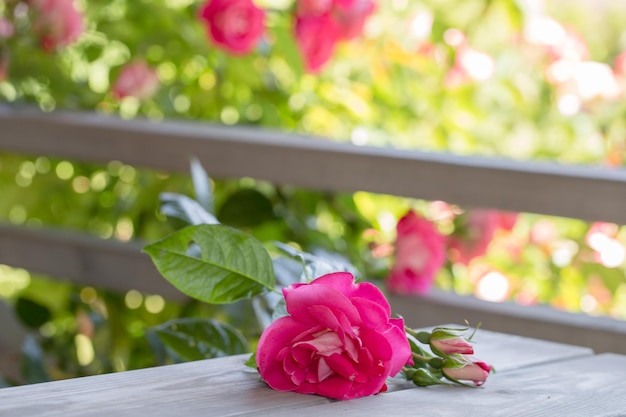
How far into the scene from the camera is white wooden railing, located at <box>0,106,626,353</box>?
4.77 feet

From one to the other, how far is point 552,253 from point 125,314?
89 centimetres

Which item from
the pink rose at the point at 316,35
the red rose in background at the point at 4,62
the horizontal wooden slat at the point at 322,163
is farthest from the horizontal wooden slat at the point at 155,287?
the pink rose at the point at 316,35

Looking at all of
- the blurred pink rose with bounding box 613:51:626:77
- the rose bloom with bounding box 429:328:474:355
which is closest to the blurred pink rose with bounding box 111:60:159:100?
the blurred pink rose with bounding box 613:51:626:77

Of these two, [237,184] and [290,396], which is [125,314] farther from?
[290,396]

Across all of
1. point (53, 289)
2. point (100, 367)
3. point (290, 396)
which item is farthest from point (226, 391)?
point (53, 289)

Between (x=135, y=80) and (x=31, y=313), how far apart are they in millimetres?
517

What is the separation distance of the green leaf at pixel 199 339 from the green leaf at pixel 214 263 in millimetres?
201

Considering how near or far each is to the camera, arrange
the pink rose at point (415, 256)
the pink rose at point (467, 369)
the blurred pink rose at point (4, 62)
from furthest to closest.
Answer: the blurred pink rose at point (4, 62) → the pink rose at point (415, 256) → the pink rose at point (467, 369)

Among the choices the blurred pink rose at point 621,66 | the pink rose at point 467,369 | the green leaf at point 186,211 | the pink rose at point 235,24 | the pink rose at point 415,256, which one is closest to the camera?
the pink rose at point 467,369

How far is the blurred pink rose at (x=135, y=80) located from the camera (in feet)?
6.65

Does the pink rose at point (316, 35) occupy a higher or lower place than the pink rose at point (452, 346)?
higher

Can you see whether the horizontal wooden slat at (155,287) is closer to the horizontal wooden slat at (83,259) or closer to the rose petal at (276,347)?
the horizontal wooden slat at (83,259)

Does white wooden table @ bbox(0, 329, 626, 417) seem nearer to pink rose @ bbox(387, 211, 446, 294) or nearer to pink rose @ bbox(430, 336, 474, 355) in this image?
pink rose @ bbox(430, 336, 474, 355)

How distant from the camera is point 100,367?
1715mm
